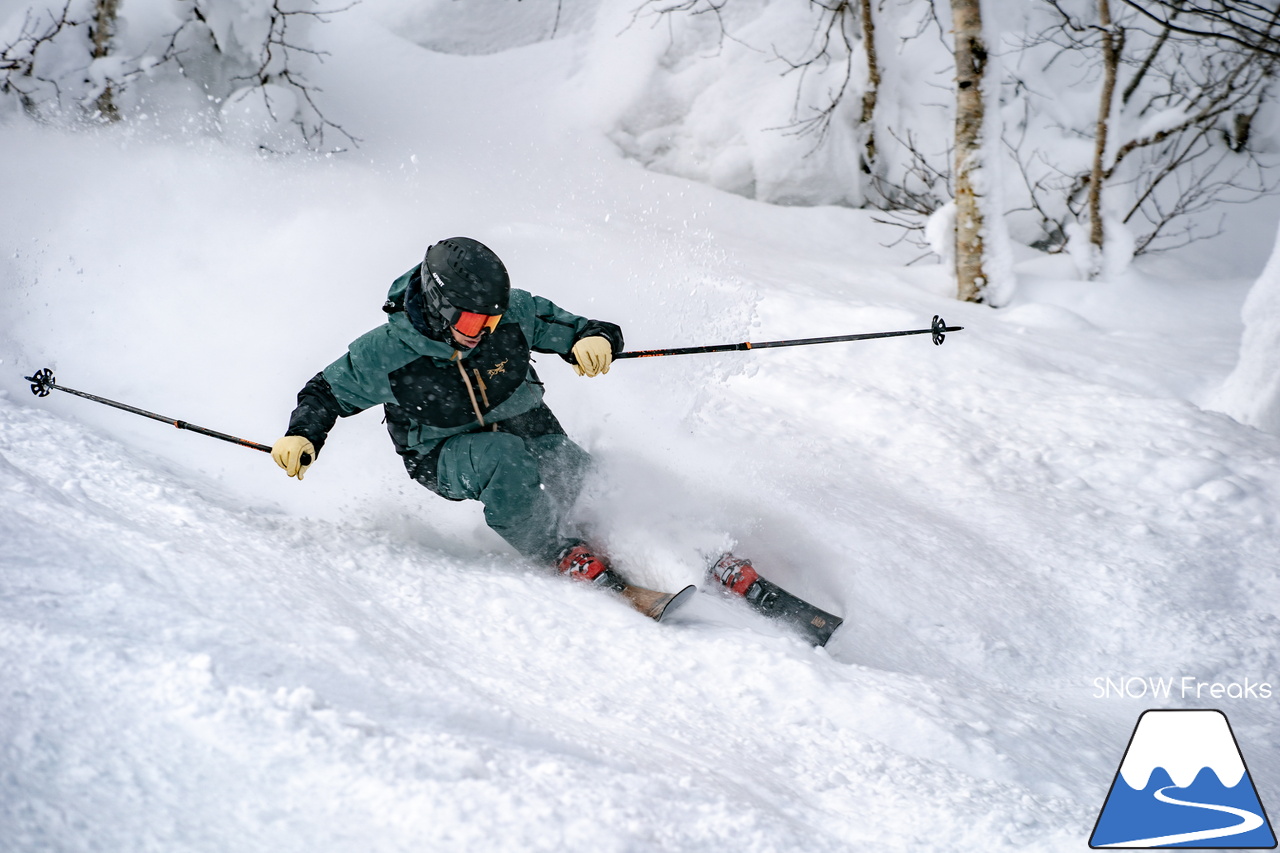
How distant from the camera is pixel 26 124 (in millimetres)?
6898

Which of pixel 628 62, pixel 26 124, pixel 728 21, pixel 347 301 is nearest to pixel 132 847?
pixel 347 301

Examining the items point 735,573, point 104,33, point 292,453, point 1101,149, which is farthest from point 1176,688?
point 104,33

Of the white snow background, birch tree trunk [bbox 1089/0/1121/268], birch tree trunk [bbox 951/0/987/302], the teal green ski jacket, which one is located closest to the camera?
the white snow background

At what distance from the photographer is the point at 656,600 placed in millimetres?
2412

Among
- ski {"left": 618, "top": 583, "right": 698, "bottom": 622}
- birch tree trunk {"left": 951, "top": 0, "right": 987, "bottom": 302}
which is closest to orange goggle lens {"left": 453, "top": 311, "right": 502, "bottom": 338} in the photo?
ski {"left": 618, "top": 583, "right": 698, "bottom": 622}

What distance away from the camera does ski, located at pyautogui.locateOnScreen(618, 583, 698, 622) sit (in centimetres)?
233

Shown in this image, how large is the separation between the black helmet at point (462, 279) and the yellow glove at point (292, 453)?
57 centimetres

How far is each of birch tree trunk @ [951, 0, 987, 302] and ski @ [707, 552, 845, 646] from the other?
4106mm

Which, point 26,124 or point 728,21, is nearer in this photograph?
point 26,124

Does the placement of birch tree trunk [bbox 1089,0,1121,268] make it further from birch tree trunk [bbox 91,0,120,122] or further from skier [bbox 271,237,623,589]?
birch tree trunk [bbox 91,0,120,122]

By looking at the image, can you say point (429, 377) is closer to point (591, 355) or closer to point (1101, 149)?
point (591, 355)

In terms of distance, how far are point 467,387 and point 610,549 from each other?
2.45ft

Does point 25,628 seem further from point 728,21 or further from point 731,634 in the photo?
point 728,21

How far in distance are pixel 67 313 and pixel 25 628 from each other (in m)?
4.33
